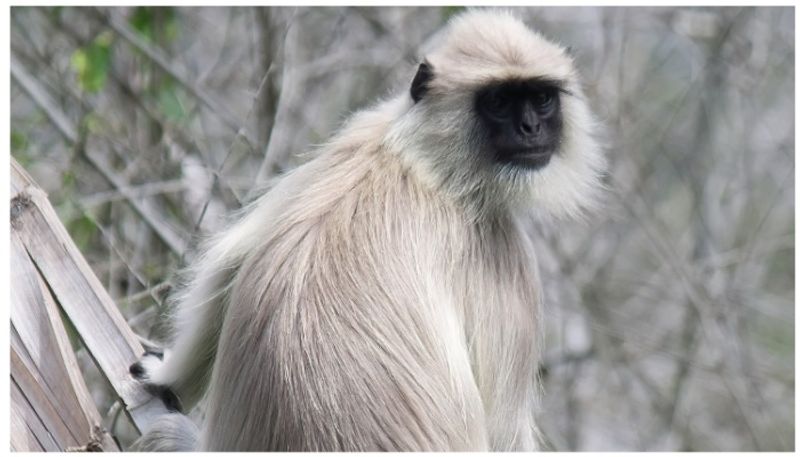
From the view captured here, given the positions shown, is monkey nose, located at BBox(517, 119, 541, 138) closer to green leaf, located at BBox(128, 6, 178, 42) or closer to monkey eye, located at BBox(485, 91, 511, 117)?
monkey eye, located at BBox(485, 91, 511, 117)

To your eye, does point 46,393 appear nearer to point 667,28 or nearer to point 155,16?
point 155,16

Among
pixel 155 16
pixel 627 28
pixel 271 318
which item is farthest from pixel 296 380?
pixel 627 28

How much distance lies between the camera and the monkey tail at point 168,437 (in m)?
3.11

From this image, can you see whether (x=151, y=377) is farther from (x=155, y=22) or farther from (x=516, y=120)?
(x=155, y=22)

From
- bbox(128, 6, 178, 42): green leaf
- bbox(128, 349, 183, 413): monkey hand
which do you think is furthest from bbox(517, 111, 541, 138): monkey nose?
bbox(128, 6, 178, 42): green leaf

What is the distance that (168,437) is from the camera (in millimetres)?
3113

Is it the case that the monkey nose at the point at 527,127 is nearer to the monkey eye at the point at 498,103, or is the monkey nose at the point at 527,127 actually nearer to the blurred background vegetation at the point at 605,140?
the monkey eye at the point at 498,103

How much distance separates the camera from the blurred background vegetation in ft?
17.3

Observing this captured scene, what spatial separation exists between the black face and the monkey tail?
1249 millimetres

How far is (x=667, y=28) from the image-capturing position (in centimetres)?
660

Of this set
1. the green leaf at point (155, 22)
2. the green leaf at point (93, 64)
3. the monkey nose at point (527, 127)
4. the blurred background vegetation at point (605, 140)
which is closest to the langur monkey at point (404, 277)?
the monkey nose at point (527, 127)

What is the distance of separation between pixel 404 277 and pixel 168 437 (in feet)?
2.79

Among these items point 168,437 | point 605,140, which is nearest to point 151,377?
point 168,437

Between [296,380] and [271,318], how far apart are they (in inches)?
7.4
